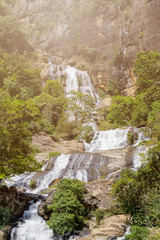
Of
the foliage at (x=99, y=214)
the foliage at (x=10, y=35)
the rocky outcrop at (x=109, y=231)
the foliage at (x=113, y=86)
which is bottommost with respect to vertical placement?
the foliage at (x=99, y=214)

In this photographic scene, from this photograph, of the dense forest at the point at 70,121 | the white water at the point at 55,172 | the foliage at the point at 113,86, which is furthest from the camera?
the foliage at the point at 113,86

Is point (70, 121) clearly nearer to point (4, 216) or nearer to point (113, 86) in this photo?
point (113, 86)

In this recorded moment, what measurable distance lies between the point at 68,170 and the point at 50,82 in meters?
21.1

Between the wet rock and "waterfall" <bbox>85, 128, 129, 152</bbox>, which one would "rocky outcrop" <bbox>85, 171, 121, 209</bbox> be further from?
"waterfall" <bbox>85, 128, 129, 152</bbox>

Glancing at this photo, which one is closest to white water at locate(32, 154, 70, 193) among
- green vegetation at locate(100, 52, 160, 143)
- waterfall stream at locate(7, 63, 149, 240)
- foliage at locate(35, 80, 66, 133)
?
waterfall stream at locate(7, 63, 149, 240)

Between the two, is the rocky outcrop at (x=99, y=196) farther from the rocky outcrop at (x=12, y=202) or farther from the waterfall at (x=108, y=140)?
the waterfall at (x=108, y=140)

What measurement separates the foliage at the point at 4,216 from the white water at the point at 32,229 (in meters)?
0.54

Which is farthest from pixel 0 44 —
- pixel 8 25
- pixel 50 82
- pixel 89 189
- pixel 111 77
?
pixel 89 189

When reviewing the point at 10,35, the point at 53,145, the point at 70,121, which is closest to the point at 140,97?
the point at 70,121

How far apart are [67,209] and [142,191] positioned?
138 inches

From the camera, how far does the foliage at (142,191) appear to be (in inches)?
306

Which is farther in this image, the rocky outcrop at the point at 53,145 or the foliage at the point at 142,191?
the rocky outcrop at the point at 53,145

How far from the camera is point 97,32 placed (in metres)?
46.5

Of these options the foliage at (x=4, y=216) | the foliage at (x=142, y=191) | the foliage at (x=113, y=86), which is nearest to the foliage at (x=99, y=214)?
the foliage at (x=142, y=191)
